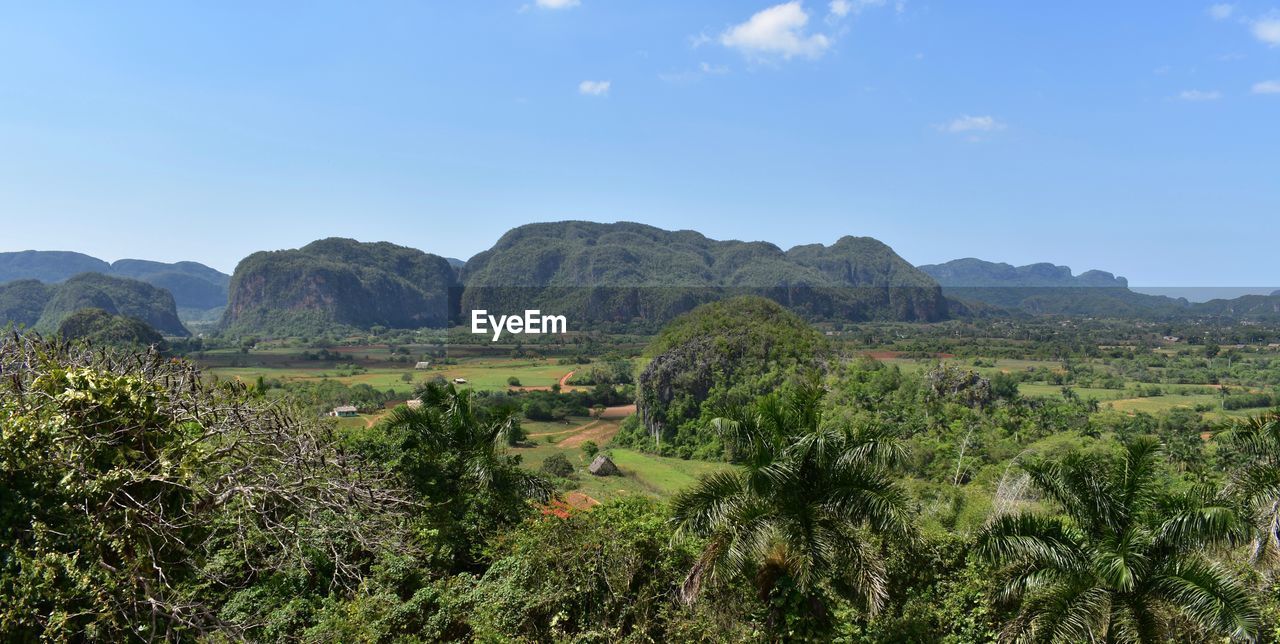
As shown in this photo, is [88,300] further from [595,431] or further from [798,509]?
[798,509]

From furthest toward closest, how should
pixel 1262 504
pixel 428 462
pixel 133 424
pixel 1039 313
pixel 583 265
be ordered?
pixel 1039 313 → pixel 583 265 → pixel 428 462 → pixel 1262 504 → pixel 133 424

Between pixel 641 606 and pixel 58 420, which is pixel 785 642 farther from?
pixel 58 420

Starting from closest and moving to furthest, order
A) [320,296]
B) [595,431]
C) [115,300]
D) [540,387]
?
[595,431] → [540,387] → [115,300] → [320,296]

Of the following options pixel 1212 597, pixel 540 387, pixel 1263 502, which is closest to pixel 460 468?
pixel 1212 597

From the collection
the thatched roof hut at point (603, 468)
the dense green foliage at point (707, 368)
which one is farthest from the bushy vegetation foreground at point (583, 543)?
the dense green foliage at point (707, 368)

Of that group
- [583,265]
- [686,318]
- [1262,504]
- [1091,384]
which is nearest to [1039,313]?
[583,265]

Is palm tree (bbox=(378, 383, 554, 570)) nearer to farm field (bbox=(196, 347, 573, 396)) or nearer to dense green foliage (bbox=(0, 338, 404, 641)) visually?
dense green foliage (bbox=(0, 338, 404, 641))
